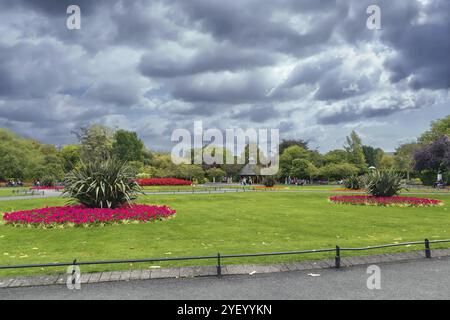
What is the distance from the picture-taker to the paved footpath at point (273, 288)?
19.9ft

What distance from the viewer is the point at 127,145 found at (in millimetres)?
97438

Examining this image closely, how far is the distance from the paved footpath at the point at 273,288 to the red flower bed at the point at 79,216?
8.71 metres

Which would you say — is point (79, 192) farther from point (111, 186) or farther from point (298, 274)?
point (298, 274)

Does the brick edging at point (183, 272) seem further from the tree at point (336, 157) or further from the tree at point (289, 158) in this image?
the tree at point (336, 157)

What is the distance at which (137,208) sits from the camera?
17.3m

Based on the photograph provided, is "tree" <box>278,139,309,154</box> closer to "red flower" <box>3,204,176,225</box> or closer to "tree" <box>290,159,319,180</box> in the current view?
"tree" <box>290,159,319,180</box>

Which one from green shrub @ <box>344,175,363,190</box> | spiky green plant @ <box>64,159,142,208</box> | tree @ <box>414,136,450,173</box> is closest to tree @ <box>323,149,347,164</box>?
tree @ <box>414,136,450,173</box>

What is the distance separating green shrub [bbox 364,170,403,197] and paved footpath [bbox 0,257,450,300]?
2023 centimetres

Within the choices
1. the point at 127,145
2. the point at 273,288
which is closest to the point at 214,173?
the point at 127,145

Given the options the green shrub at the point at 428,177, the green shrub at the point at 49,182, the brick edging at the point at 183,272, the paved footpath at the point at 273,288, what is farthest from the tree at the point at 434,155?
the green shrub at the point at 49,182

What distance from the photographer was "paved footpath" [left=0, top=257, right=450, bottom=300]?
19.9 feet

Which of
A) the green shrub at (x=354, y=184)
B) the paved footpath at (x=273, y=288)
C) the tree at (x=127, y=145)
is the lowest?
the paved footpath at (x=273, y=288)
